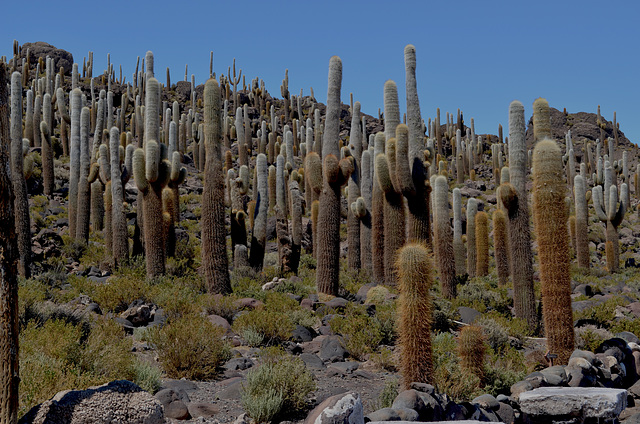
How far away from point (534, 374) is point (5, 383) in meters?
7.17

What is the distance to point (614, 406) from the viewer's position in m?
7.24

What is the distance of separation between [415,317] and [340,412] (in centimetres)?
227

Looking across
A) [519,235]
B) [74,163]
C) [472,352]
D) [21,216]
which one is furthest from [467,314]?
[74,163]

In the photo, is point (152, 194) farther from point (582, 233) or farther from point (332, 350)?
point (582, 233)

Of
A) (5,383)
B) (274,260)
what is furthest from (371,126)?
(5,383)

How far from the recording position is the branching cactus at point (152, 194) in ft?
48.3

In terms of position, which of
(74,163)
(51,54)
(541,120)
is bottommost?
(541,120)

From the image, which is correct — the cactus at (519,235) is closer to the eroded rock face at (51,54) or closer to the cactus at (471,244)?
the cactus at (471,244)

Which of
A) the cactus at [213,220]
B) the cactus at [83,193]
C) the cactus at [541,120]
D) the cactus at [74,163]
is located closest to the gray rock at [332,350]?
the cactus at [213,220]

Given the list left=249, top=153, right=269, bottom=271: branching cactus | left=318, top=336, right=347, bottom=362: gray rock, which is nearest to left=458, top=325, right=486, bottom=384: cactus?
left=318, top=336, right=347, bottom=362: gray rock

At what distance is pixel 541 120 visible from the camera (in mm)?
11930

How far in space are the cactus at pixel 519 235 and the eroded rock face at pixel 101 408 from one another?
950 centimetres

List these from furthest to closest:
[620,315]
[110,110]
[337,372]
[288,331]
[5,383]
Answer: [110,110]
[620,315]
[288,331]
[337,372]
[5,383]

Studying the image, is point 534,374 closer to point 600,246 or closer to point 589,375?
point 589,375
